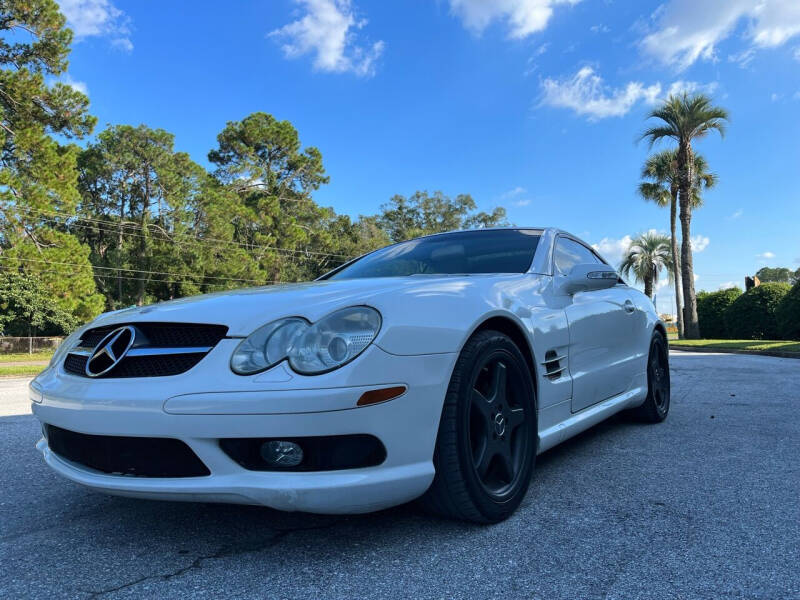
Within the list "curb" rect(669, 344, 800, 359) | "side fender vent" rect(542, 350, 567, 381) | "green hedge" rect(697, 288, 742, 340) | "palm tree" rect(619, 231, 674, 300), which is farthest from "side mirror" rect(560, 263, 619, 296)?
"palm tree" rect(619, 231, 674, 300)

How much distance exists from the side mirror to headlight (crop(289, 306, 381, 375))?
142 centimetres

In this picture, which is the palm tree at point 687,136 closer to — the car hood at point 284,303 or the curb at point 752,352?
the curb at point 752,352

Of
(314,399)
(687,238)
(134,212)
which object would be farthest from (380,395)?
(134,212)

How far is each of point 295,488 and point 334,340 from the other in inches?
18.8

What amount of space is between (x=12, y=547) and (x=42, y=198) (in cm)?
2299

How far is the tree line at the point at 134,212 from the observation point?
2150 cm

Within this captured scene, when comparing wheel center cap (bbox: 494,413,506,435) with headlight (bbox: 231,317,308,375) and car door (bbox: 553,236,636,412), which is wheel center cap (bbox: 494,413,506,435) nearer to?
car door (bbox: 553,236,636,412)

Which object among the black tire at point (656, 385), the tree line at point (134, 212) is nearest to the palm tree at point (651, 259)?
the tree line at point (134, 212)

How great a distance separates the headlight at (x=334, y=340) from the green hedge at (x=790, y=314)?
2041 cm

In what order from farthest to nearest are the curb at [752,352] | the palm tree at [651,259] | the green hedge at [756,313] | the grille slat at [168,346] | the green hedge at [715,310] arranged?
1. the palm tree at [651,259]
2. the green hedge at [715,310]
3. the green hedge at [756,313]
4. the curb at [752,352]
5. the grille slat at [168,346]

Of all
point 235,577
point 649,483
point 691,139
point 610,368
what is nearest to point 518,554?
point 235,577

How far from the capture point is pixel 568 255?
3586 millimetres

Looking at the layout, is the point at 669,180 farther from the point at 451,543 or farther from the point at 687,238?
the point at 451,543

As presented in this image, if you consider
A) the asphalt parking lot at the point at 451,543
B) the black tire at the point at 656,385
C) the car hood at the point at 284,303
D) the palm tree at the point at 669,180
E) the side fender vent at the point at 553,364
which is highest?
the palm tree at the point at 669,180
